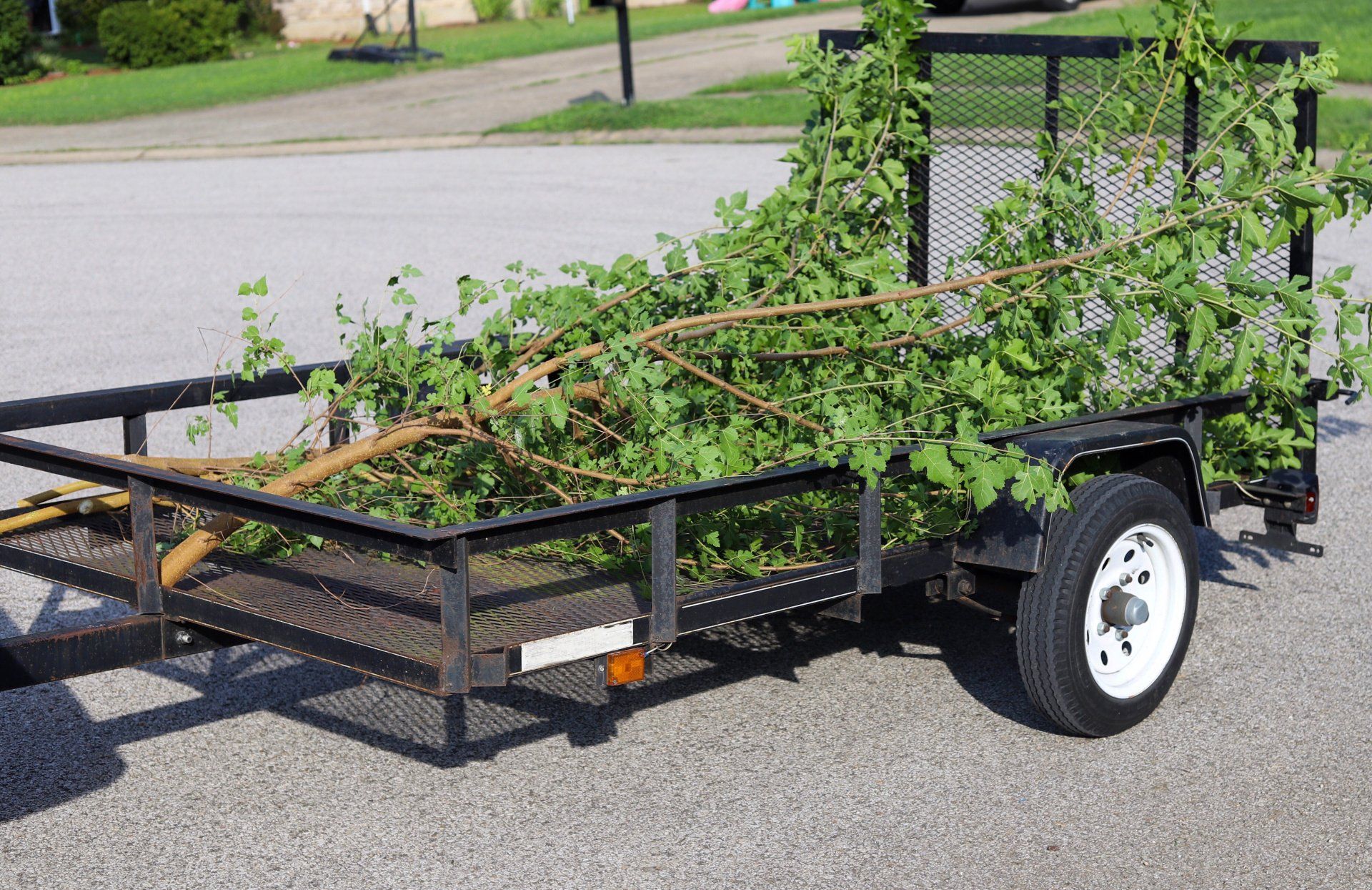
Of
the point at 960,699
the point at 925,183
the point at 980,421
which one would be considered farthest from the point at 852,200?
the point at 960,699

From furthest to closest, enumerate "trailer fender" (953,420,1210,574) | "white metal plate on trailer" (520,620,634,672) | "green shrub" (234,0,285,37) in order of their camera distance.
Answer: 1. "green shrub" (234,0,285,37)
2. "trailer fender" (953,420,1210,574)
3. "white metal plate on trailer" (520,620,634,672)

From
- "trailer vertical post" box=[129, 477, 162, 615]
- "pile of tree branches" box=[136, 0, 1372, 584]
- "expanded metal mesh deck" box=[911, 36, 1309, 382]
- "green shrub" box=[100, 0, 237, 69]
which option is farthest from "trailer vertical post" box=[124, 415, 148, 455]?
"green shrub" box=[100, 0, 237, 69]

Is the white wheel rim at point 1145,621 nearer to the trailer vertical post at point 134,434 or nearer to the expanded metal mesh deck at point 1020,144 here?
the expanded metal mesh deck at point 1020,144

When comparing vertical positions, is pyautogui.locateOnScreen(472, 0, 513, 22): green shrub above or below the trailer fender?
above

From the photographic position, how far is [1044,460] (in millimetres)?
4320

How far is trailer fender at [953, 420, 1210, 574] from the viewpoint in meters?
4.59

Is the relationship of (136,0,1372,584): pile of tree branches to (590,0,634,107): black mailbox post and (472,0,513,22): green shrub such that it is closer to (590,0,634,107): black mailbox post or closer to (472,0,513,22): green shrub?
(590,0,634,107): black mailbox post

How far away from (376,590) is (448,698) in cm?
91

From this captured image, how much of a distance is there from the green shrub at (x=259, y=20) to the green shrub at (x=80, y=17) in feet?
9.90

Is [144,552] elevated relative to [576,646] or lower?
elevated

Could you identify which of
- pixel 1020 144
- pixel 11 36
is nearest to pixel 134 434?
pixel 1020 144

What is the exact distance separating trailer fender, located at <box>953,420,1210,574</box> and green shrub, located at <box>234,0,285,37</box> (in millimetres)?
35103

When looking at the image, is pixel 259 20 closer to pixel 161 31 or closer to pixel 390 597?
pixel 161 31

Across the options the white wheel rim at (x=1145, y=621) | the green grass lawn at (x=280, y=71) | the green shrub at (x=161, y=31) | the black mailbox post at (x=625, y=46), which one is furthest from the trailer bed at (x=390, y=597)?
the green shrub at (x=161, y=31)
